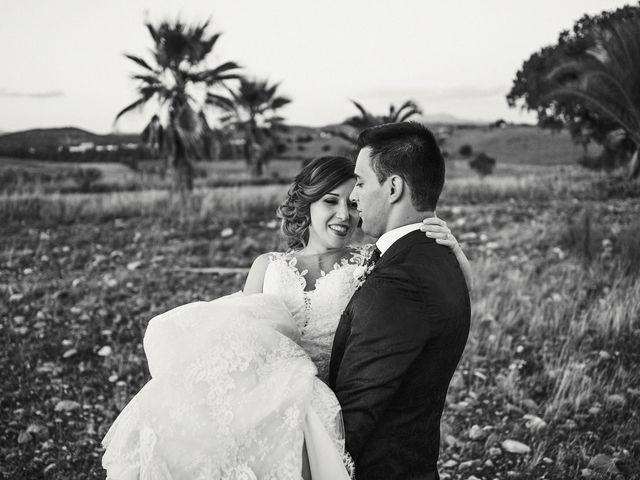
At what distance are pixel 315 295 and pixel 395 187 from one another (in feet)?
A: 4.43

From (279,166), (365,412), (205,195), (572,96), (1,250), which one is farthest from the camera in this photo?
(279,166)

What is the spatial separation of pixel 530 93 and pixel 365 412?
22217 millimetres

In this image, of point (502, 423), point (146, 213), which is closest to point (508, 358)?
point (502, 423)

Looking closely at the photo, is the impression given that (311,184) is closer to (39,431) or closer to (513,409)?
(513,409)

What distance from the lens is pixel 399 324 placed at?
200 cm

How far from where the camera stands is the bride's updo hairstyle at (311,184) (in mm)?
3609

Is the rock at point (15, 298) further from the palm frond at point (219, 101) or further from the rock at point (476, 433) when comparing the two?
the palm frond at point (219, 101)

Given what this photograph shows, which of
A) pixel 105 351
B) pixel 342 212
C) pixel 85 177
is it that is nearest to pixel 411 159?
pixel 342 212

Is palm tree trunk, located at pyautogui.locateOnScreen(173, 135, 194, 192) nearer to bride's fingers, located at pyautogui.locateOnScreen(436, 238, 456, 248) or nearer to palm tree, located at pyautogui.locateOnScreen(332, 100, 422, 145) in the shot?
palm tree, located at pyautogui.locateOnScreen(332, 100, 422, 145)

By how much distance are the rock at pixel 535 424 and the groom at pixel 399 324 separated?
2.98m

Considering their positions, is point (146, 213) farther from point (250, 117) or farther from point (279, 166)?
point (279, 166)

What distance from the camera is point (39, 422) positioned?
5062mm

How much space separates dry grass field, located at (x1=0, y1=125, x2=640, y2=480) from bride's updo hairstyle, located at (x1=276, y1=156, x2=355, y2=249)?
2173 mm

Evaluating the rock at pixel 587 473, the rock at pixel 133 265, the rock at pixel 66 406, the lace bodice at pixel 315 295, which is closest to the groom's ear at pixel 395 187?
the lace bodice at pixel 315 295
